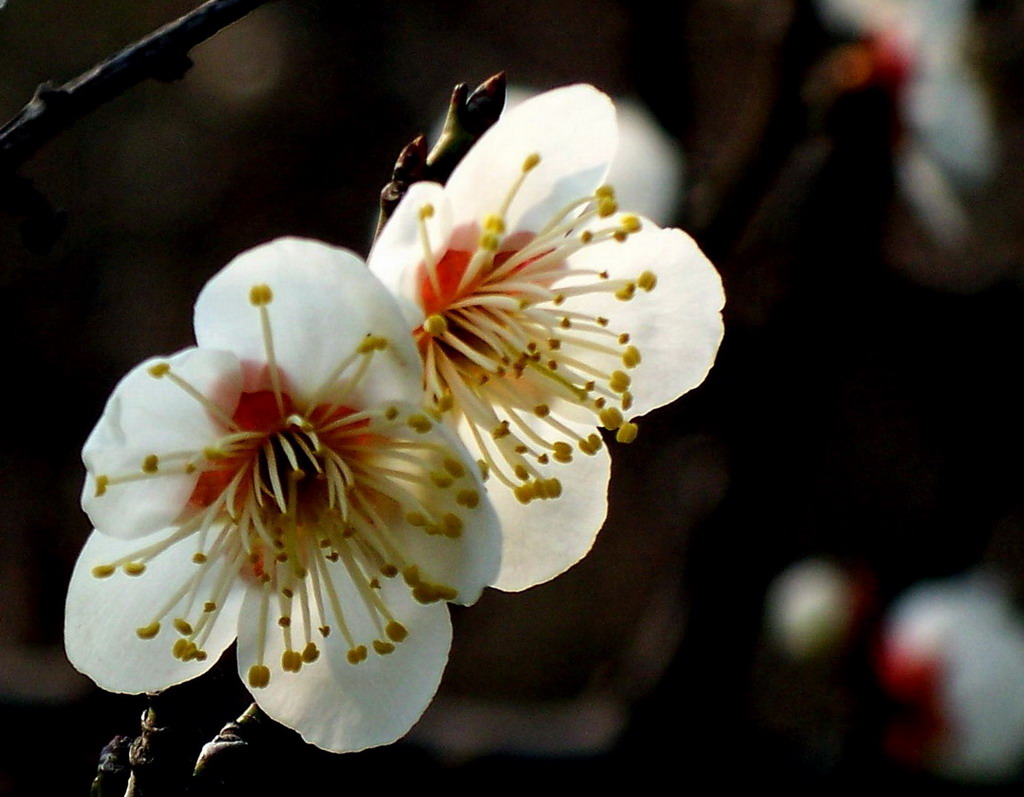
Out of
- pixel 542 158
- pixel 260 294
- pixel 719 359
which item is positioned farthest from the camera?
pixel 719 359

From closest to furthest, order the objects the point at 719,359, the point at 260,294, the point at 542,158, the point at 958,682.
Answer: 1. the point at 260,294
2. the point at 542,158
3. the point at 719,359
4. the point at 958,682

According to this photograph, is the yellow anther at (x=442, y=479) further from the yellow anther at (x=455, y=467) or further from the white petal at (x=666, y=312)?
the white petal at (x=666, y=312)

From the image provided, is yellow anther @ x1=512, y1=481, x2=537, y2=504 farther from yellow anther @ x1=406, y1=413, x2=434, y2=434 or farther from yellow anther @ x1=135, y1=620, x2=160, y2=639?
yellow anther @ x1=135, y1=620, x2=160, y2=639

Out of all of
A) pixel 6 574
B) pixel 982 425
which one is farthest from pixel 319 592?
pixel 6 574

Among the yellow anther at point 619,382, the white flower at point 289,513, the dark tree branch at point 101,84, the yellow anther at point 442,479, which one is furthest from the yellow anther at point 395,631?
the dark tree branch at point 101,84

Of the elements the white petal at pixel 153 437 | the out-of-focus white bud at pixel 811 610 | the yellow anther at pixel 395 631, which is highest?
the white petal at pixel 153 437

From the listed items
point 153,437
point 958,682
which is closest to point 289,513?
point 153,437

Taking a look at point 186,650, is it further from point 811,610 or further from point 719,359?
point 811,610

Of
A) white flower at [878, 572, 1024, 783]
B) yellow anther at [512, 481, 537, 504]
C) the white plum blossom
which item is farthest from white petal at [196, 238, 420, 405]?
white flower at [878, 572, 1024, 783]
